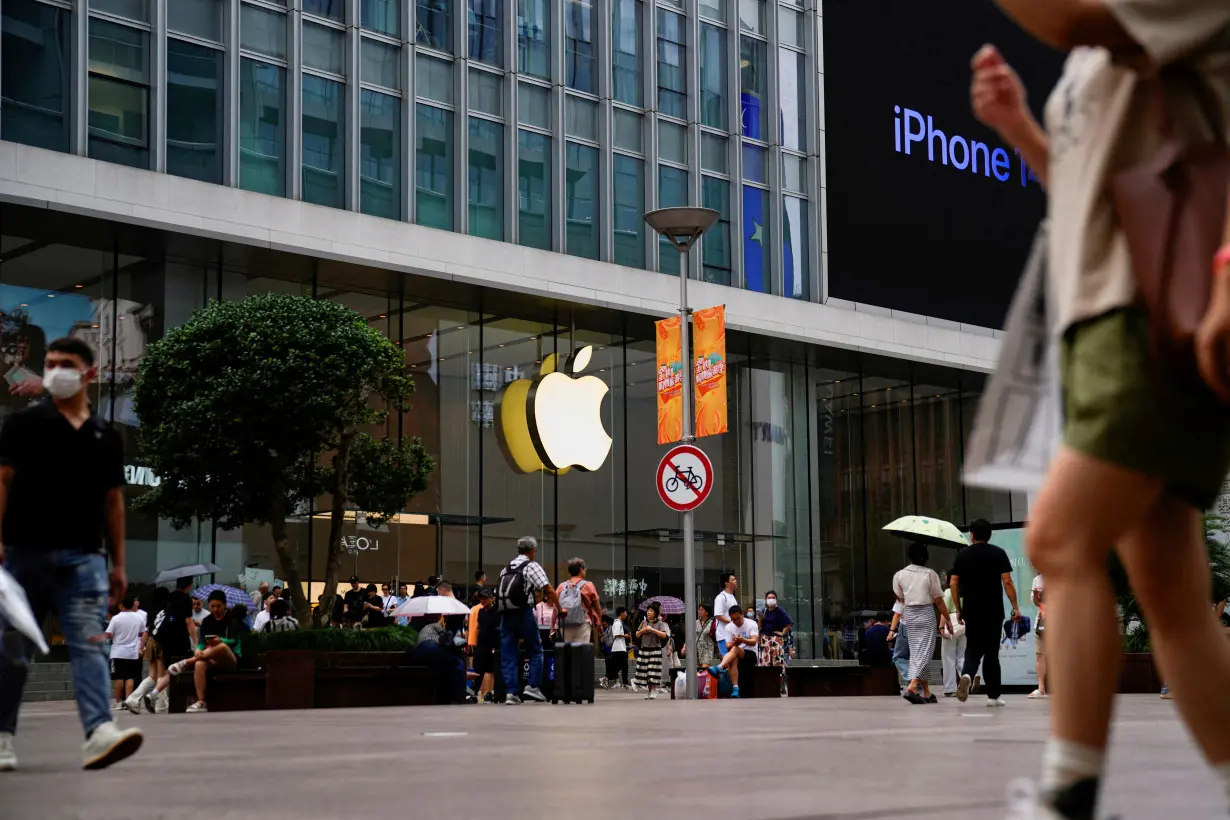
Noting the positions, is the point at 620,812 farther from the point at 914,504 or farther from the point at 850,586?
the point at 914,504

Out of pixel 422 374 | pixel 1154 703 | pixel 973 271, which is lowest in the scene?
pixel 1154 703

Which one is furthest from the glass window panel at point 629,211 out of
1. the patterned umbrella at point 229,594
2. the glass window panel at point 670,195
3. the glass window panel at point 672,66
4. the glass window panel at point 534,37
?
the patterned umbrella at point 229,594

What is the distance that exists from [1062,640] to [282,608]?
17.2 meters

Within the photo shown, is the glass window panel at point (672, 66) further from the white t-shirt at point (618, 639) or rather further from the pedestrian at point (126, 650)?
the pedestrian at point (126, 650)

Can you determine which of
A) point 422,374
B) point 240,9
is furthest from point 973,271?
point 240,9

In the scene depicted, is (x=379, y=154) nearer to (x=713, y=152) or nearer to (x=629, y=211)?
(x=629, y=211)

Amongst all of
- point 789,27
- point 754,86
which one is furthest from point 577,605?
point 789,27

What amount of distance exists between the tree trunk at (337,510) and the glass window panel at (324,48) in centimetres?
848

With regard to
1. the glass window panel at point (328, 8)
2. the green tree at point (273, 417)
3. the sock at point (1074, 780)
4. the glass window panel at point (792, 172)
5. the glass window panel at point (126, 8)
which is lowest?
the sock at point (1074, 780)

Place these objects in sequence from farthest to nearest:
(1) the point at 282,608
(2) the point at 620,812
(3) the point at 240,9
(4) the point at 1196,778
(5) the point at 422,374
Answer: (5) the point at 422,374, (3) the point at 240,9, (1) the point at 282,608, (4) the point at 1196,778, (2) the point at 620,812

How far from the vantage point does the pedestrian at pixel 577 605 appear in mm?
17359

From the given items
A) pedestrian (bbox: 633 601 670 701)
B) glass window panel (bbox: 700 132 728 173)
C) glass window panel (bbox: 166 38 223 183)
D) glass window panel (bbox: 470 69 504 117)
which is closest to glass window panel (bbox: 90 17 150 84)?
glass window panel (bbox: 166 38 223 183)

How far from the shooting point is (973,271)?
3528 cm

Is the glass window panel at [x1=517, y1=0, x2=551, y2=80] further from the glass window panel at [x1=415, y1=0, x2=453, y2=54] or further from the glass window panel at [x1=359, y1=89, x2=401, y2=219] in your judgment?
the glass window panel at [x1=359, y1=89, x2=401, y2=219]
